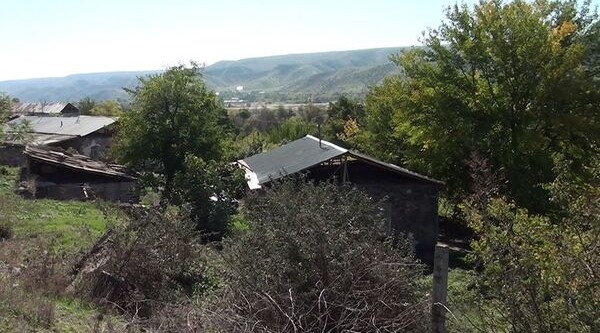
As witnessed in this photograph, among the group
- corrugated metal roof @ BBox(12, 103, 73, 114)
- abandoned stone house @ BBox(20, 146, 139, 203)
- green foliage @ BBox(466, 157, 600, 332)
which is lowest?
corrugated metal roof @ BBox(12, 103, 73, 114)

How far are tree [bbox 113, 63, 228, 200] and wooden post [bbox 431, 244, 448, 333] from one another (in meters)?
19.2

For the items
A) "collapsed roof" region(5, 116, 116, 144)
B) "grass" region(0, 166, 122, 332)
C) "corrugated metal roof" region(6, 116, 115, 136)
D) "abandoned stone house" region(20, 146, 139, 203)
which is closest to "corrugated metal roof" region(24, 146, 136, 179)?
"abandoned stone house" region(20, 146, 139, 203)

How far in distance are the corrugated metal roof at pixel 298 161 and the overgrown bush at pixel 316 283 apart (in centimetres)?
736

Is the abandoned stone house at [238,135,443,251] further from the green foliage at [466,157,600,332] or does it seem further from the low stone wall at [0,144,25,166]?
the low stone wall at [0,144,25,166]

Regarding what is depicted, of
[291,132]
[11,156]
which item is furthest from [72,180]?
[291,132]

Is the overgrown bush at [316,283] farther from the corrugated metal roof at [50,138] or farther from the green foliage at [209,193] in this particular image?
the corrugated metal roof at [50,138]

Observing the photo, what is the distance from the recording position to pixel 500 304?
5.75m

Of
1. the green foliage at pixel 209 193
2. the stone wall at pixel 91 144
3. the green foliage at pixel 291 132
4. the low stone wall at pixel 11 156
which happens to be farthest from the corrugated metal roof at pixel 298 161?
the green foliage at pixel 291 132

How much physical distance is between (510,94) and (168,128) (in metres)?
13.5

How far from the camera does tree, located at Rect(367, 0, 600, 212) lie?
19453 millimetres

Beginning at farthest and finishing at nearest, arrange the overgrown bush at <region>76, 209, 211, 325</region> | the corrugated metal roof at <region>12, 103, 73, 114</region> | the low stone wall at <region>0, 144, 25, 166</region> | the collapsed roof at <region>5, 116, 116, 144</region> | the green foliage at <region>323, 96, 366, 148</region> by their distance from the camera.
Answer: the corrugated metal roof at <region>12, 103, 73, 114</region> → the green foliage at <region>323, 96, 366, 148</region> → the collapsed roof at <region>5, 116, 116, 144</region> → the low stone wall at <region>0, 144, 25, 166</region> → the overgrown bush at <region>76, 209, 211, 325</region>

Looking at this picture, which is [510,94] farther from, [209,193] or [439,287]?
[439,287]

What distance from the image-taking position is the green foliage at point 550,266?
524 cm

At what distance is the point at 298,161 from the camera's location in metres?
19.2
